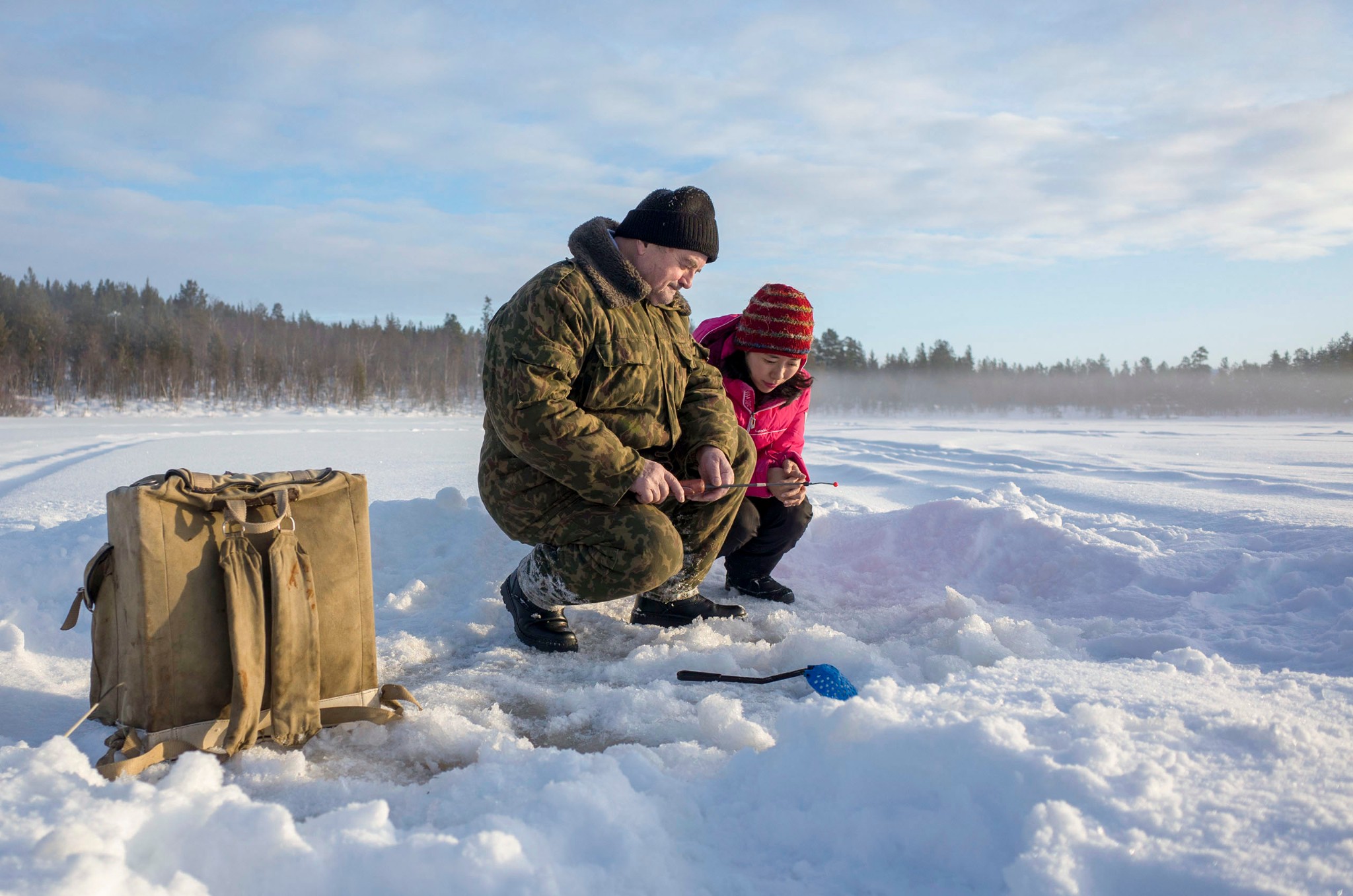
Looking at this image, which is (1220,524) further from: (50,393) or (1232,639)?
(50,393)

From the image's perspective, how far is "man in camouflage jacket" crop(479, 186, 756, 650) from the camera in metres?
2.30

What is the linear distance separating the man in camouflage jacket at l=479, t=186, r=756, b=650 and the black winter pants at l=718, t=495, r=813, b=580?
364 mm

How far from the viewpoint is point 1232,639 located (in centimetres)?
253

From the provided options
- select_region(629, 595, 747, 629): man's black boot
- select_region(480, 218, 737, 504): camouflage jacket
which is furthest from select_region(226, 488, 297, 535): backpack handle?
select_region(629, 595, 747, 629): man's black boot

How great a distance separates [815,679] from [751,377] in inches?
53.4

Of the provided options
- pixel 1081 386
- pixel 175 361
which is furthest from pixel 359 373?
pixel 1081 386

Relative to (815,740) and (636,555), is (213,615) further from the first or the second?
(815,740)

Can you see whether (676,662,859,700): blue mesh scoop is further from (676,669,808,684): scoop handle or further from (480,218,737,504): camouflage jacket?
(480,218,737,504): camouflage jacket

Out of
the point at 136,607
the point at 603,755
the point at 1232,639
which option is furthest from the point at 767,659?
the point at 136,607

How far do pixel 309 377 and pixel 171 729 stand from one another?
50411mm

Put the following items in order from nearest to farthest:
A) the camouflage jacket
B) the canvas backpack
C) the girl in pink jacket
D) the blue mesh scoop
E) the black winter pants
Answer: the canvas backpack < the blue mesh scoop < the camouflage jacket < the girl in pink jacket < the black winter pants

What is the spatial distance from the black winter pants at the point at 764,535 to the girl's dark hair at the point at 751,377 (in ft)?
1.41

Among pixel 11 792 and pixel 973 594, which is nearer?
pixel 11 792

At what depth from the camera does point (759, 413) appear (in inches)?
125
